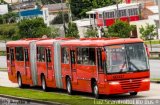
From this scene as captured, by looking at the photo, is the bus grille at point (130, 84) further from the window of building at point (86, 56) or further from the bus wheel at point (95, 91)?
the window of building at point (86, 56)

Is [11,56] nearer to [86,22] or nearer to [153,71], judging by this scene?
[153,71]

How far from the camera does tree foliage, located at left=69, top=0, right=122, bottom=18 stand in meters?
145

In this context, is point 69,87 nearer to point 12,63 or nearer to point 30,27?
point 12,63

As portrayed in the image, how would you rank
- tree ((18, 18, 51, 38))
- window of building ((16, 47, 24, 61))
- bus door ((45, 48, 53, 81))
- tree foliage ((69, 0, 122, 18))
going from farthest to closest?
tree foliage ((69, 0, 122, 18)) → tree ((18, 18, 51, 38)) → window of building ((16, 47, 24, 61)) → bus door ((45, 48, 53, 81))

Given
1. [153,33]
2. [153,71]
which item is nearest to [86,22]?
[153,33]

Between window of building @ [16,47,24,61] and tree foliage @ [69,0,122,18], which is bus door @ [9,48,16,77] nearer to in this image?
window of building @ [16,47,24,61]

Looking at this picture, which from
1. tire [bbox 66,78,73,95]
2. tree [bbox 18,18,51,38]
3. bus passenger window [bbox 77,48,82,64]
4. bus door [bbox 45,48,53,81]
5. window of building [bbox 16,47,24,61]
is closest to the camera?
bus passenger window [bbox 77,48,82,64]

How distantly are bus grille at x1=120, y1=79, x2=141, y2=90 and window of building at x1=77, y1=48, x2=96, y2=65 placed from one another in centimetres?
186

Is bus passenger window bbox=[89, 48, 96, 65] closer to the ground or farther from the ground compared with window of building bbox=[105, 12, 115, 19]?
farther from the ground

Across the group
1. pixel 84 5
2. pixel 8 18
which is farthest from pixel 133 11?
pixel 8 18

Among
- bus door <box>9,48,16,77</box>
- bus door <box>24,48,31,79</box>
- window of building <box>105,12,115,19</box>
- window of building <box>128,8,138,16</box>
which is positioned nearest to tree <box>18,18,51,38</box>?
window of building <box>105,12,115,19</box>

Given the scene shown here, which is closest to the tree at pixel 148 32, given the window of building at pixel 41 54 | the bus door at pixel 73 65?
the window of building at pixel 41 54

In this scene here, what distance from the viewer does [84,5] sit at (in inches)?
5797

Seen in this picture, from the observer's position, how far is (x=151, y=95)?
85.7 ft
